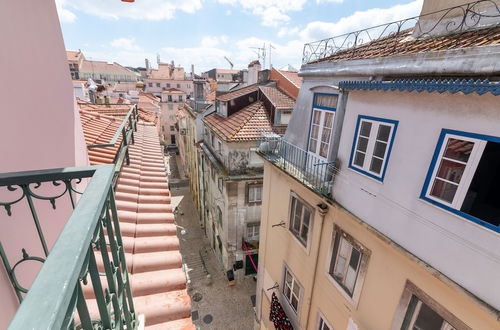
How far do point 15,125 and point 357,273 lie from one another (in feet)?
21.1

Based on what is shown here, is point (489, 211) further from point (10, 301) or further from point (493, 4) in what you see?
point (10, 301)

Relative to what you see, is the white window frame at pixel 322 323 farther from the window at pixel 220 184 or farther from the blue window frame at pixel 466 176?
the window at pixel 220 184

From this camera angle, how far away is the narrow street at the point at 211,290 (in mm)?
14096

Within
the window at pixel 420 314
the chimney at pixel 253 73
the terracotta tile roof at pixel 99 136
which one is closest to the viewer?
the window at pixel 420 314


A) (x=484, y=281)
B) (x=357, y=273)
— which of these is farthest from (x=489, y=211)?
(x=357, y=273)

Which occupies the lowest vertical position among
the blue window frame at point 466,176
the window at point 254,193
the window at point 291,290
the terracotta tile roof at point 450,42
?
the window at point 291,290

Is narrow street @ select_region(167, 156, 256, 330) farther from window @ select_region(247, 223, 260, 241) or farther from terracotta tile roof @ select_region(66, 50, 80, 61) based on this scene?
terracotta tile roof @ select_region(66, 50, 80, 61)

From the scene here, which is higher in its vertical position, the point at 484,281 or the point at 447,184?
the point at 447,184

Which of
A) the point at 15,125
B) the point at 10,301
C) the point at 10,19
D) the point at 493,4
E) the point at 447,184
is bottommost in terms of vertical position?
the point at 10,301

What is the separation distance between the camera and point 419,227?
4.07 m

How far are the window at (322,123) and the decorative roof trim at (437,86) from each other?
1206 mm

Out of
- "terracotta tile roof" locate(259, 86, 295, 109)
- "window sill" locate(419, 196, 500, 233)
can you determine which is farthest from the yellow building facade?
"terracotta tile roof" locate(259, 86, 295, 109)

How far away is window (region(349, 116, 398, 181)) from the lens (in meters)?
4.59

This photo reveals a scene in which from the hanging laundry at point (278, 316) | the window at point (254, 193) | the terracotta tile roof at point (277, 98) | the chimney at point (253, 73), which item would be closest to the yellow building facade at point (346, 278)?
the hanging laundry at point (278, 316)
